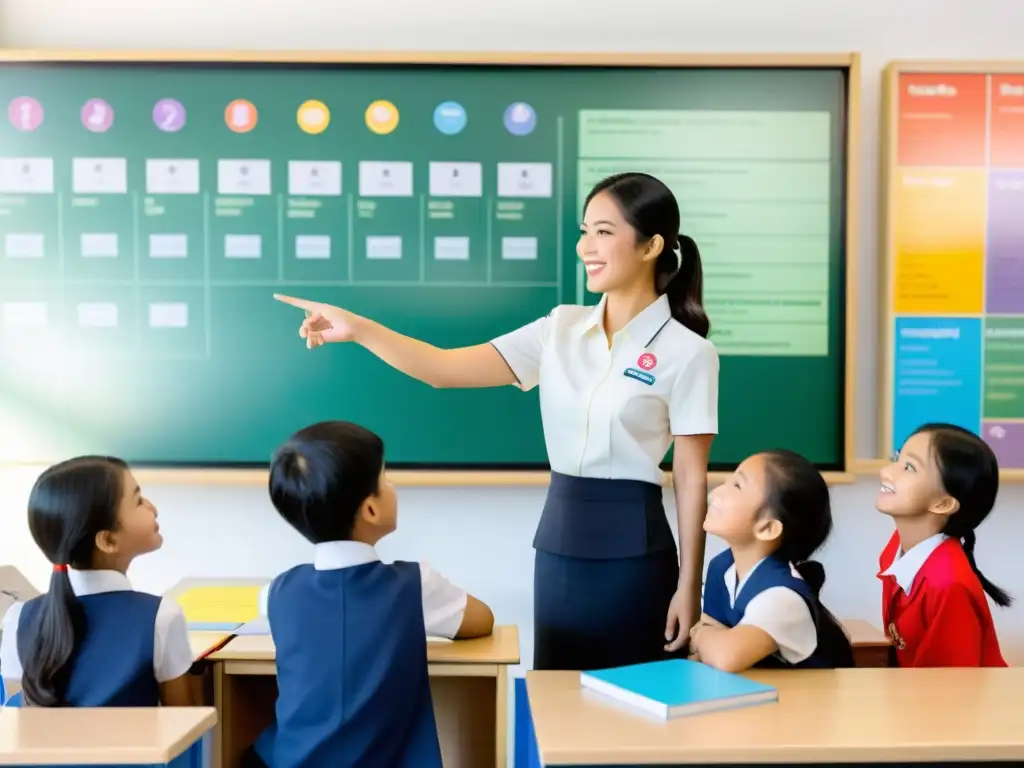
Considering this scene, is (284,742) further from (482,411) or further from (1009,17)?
(1009,17)

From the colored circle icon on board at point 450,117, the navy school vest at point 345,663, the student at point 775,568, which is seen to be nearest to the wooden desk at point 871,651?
the student at point 775,568

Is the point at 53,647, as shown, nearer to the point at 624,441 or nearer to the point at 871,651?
the point at 624,441

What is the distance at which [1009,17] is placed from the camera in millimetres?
2830

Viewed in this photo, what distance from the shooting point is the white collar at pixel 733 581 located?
1.77 m

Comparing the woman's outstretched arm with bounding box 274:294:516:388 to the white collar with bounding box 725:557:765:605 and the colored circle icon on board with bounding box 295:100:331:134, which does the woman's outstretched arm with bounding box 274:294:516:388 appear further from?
the colored circle icon on board with bounding box 295:100:331:134

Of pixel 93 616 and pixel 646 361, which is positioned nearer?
pixel 93 616

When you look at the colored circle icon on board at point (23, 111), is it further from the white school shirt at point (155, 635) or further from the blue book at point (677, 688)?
the blue book at point (677, 688)

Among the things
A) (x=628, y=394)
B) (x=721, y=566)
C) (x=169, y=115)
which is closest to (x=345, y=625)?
(x=628, y=394)

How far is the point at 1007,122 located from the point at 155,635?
2.59m

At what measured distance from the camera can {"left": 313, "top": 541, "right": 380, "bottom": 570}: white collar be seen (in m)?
1.60

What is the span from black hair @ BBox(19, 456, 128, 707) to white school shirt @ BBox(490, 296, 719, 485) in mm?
833

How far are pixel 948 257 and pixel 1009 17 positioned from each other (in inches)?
28.8

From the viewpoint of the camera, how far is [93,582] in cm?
162

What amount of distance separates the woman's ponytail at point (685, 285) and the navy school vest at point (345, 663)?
0.78 m
